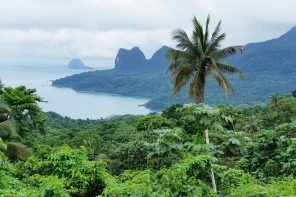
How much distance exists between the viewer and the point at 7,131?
14555mm

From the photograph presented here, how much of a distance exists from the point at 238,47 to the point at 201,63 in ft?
7.00

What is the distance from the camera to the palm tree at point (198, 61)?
16438 mm

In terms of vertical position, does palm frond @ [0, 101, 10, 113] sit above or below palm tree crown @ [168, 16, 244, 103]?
below

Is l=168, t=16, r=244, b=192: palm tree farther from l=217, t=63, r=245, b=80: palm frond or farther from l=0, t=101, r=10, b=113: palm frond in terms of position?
l=0, t=101, r=10, b=113: palm frond

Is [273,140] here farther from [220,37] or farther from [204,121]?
[204,121]

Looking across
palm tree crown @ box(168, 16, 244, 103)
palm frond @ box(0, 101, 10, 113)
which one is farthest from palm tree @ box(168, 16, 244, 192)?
palm frond @ box(0, 101, 10, 113)

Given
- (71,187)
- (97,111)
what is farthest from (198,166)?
(97,111)

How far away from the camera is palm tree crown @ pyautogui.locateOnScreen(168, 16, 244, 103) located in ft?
53.9

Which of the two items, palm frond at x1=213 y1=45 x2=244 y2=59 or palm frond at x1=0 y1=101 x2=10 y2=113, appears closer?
palm frond at x1=0 y1=101 x2=10 y2=113

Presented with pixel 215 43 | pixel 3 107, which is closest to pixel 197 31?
pixel 215 43

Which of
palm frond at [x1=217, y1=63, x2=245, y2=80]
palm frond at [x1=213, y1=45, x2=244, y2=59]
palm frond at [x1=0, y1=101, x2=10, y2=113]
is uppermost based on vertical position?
palm frond at [x1=213, y1=45, x2=244, y2=59]

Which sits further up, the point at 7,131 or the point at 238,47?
the point at 238,47

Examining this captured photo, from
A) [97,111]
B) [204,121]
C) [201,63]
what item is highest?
[201,63]

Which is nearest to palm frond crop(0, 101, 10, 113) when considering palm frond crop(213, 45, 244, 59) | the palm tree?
the palm tree
